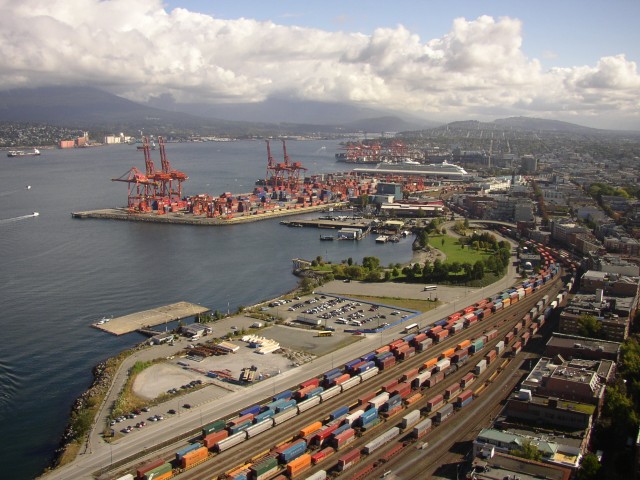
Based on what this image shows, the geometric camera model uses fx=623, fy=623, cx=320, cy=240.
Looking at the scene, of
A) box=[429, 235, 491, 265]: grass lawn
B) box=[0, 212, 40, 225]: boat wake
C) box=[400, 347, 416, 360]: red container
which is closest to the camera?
box=[400, 347, 416, 360]: red container

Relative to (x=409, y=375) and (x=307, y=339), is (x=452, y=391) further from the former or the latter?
(x=307, y=339)

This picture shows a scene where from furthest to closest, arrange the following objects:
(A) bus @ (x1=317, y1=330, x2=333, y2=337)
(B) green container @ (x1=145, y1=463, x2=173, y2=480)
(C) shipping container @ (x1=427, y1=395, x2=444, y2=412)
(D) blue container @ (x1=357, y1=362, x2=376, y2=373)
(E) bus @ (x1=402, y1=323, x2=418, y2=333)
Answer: (E) bus @ (x1=402, y1=323, x2=418, y2=333) < (A) bus @ (x1=317, y1=330, x2=333, y2=337) < (D) blue container @ (x1=357, y1=362, x2=376, y2=373) < (C) shipping container @ (x1=427, y1=395, x2=444, y2=412) < (B) green container @ (x1=145, y1=463, x2=173, y2=480)

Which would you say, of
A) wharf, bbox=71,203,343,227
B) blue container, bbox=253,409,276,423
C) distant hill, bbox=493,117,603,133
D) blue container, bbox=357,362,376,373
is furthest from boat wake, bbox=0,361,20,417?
distant hill, bbox=493,117,603,133

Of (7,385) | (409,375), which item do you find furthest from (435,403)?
(7,385)

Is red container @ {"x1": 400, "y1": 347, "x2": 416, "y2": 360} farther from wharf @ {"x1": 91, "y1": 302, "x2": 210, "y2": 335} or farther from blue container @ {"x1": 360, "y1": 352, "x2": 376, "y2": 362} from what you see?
wharf @ {"x1": 91, "y1": 302, "x2": 210, "y2": 335}

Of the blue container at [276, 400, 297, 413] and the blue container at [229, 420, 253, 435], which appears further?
the blue container at [276, 400, 297, 413]

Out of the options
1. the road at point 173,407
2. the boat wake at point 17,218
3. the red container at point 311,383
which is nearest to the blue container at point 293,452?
the road at point 173,407
